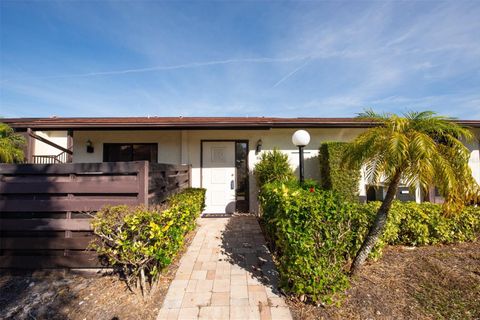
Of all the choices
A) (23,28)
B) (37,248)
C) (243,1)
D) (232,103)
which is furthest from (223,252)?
(232,103)

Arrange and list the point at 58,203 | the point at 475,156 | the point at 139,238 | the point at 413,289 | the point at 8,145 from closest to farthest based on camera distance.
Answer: the point at 139,238, the point at 413,289, the point at 58,203, the point at 8,145, the point at 475,156

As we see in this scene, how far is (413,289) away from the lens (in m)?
2.62

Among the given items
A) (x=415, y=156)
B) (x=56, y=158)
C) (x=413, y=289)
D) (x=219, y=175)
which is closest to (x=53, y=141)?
(x=56, y=158)

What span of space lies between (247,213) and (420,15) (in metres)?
7.21

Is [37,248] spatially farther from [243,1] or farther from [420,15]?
[420,15]

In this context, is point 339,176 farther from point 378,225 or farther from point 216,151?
point 216,151

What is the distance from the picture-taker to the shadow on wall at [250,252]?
2886 mm

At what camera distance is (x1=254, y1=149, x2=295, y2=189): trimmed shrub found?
6035mm

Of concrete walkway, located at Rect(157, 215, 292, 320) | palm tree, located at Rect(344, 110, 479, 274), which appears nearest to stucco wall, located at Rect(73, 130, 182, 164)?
concrete walkway, located at Rect(157, 215, 292, 320)

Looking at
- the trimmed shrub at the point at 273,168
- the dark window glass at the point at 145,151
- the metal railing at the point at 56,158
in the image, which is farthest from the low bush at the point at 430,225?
the metal railing at the point at 56,158

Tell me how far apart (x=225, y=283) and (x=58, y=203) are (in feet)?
8.94

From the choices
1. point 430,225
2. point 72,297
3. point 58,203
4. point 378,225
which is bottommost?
point 72,297

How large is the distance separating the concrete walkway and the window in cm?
387

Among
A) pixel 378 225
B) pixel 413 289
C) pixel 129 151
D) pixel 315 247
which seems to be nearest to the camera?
pixel 315 247
